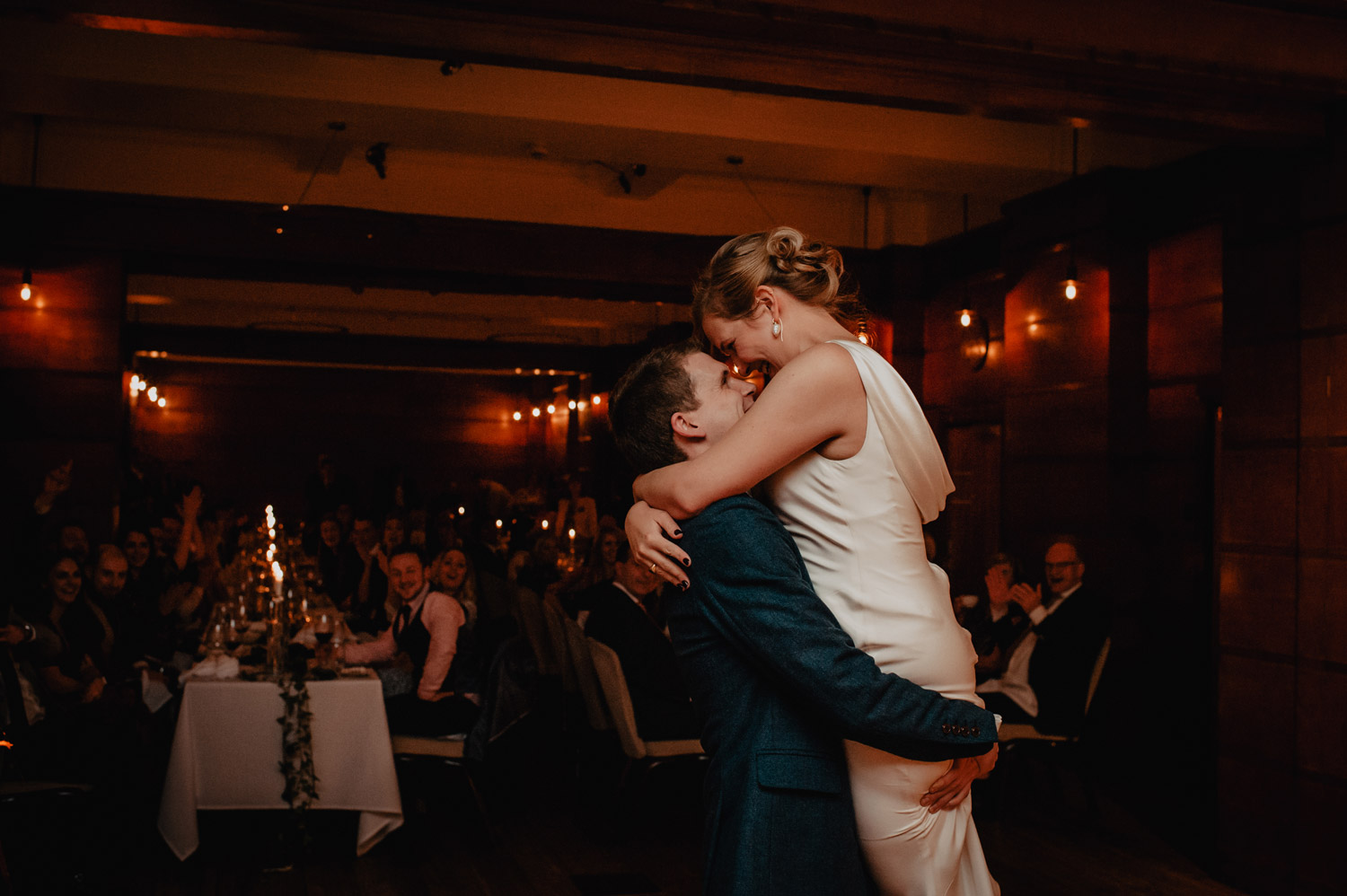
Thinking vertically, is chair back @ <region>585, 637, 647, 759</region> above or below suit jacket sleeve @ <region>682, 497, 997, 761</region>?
below

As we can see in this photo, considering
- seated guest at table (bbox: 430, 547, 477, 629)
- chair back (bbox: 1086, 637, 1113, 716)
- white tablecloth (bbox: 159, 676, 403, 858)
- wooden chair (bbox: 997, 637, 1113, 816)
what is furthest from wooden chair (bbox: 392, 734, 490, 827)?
chair back (bbox: 1086, 637, 1113, 716)

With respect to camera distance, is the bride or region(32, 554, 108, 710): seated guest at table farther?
region(32, 554, 108, 710): seated guest at table

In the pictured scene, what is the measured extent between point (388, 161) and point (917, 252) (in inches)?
164

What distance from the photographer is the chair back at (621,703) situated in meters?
5.26

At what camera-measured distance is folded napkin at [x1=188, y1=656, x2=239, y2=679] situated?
502cm

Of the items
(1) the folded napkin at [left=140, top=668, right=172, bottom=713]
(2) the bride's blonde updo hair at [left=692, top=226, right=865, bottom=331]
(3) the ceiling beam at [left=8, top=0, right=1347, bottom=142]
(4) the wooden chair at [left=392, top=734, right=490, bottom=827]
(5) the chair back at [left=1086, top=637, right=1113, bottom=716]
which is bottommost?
(4) the wooden chair at [left=392, top=734, right=490, bottom=827]

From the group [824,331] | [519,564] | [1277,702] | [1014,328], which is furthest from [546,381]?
[824,331]

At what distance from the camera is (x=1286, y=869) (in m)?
4.64

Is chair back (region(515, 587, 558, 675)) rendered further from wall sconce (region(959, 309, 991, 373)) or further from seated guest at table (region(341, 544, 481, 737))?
wall sconce (region(959, 309, 991, 373))

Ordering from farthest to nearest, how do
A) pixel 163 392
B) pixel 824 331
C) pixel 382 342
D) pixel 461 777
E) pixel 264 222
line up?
pixel 163 392
pixel 382 342
pixel 264 222
pixel 461 777
pixel 824 331

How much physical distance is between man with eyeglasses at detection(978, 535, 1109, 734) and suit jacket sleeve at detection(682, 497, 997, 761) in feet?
13.7

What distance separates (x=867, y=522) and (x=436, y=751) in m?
3.85

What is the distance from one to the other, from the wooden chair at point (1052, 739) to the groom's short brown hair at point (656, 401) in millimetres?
4200

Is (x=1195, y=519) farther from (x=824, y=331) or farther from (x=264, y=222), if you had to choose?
(x=264, y=222)
